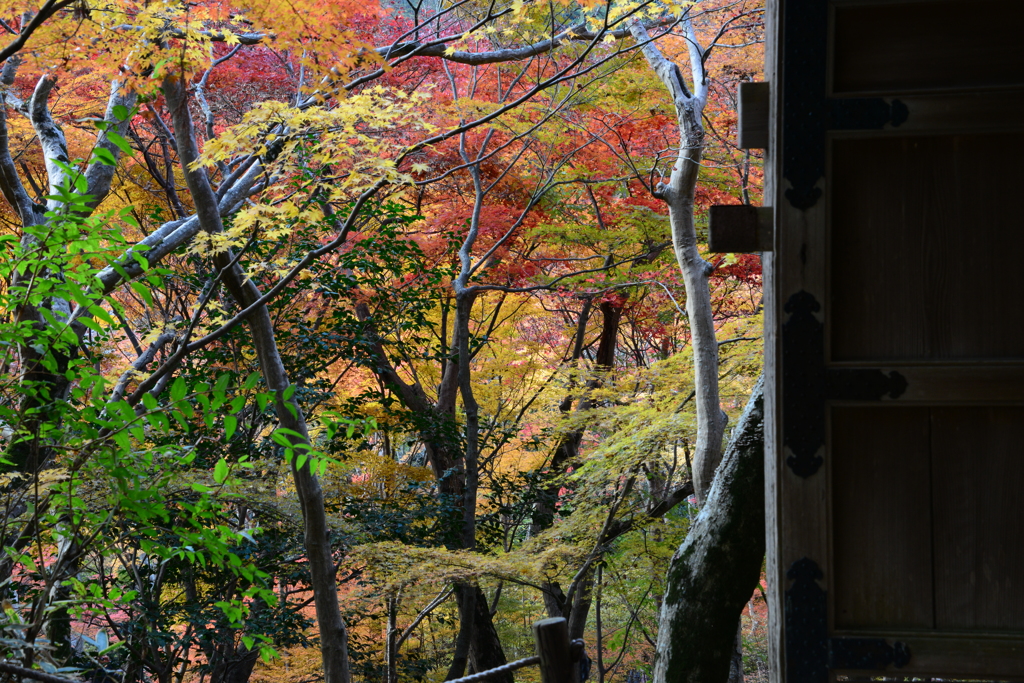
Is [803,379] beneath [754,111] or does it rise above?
beneath

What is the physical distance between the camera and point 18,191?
16.5ft

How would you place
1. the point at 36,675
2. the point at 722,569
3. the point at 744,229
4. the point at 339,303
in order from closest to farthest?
the point at 744,229, the point at 36,675, the point at 722,569, the point at 339,303

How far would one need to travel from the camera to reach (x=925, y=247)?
1.56 meters

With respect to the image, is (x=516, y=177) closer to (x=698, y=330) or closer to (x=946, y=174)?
(x=698, y=330)

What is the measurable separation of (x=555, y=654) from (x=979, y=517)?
1.87m

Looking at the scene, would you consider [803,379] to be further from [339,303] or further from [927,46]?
[339,303]

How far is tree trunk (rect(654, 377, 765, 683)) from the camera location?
2711mm

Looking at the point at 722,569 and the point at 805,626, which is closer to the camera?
the point at 805,626

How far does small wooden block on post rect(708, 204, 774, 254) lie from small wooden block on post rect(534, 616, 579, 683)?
1.90 meters

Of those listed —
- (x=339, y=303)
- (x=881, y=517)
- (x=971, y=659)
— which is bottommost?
(x=971, y=659)

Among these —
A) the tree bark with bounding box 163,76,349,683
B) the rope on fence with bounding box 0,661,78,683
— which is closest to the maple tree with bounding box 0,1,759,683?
the tree bark with bounding box 163,76,349,683

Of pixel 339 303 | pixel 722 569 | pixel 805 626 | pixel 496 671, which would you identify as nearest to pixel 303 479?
pixel 496 671

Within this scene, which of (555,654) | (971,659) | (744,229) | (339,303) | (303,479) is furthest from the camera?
(339,303)

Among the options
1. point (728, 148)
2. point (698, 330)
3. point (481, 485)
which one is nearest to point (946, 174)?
point (698, 330)
